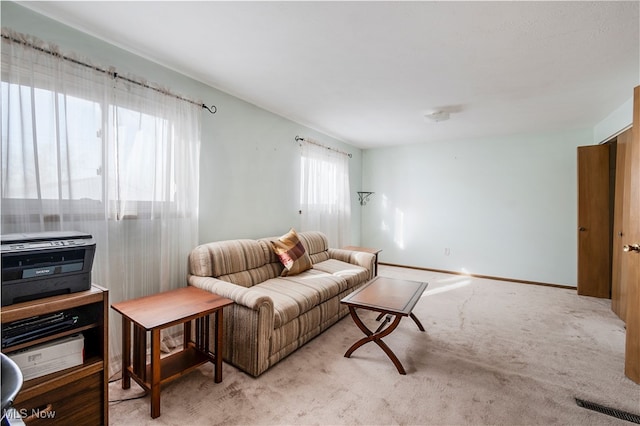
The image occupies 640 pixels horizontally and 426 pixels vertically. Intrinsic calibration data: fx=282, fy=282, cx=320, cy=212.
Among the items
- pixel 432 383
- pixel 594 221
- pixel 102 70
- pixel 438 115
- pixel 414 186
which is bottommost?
pixel 432 383

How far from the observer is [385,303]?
2277 millimetres

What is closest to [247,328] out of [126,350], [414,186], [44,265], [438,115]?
[126,350]

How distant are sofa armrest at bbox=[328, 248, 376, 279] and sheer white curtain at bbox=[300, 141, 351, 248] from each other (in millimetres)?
594

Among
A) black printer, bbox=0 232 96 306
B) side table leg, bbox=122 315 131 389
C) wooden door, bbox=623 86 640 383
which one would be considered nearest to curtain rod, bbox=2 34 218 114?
black printer, bbox=0 232 96 306

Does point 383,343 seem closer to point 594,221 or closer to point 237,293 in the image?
point 237,293

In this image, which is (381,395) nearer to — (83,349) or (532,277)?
(83,349)

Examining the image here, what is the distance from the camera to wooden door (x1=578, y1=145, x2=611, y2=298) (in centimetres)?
376

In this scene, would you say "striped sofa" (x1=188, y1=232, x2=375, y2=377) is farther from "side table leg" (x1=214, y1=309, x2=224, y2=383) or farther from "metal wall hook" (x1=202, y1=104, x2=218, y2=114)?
"metal wall hook" (x1=202, y1=104, x2=218, y2=114)

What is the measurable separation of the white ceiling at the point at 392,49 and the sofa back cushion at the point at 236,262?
4.85 ft

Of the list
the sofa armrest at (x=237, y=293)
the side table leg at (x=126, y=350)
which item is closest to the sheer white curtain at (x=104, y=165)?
the side table leg at (x=126, y=350)

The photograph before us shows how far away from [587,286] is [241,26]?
205 inches

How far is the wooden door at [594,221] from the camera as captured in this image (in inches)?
148

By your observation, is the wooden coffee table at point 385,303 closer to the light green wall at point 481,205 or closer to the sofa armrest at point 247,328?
the sofa armrest at point 247,328

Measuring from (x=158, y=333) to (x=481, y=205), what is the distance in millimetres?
5047
